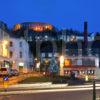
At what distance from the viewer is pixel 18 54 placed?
110312mm

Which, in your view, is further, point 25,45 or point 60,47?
point 60,47

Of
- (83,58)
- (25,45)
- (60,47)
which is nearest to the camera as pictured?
(25,45)

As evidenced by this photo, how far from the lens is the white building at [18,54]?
106 meters

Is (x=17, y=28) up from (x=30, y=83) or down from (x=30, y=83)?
up

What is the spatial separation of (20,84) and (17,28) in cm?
14095

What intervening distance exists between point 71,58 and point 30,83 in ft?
249

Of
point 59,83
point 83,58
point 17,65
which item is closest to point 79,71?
point 83,58

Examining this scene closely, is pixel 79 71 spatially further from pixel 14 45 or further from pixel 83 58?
pixel 14 45

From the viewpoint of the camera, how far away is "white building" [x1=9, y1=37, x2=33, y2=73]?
10564 centimetres

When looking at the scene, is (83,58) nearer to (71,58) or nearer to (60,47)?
(71,58)

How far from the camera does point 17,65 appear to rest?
107812mm

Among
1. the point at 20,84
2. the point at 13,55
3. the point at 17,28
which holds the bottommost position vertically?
the point at 20,84

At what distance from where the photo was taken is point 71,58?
125 metres

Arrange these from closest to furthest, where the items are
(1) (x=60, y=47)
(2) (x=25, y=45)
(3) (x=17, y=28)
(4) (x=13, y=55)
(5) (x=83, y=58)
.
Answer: (4) (x=13, y=55), (2) (x=25, y=45), (5) (x=83, y=58), (1) (x=60, y=47), (3) (x=17, y=28)
